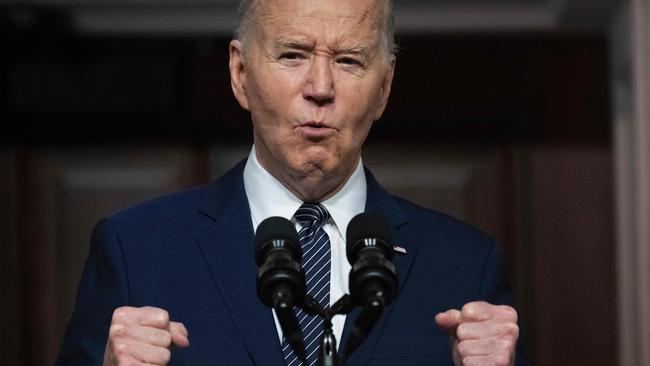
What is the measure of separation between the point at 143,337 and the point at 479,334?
0.45m

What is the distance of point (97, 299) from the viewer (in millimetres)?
2076

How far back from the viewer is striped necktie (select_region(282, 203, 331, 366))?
2.04 metres

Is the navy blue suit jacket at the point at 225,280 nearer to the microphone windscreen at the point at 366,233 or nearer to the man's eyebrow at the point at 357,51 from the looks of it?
the man's eyebrow at the point at 357,51

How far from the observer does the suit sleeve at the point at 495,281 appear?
220cm

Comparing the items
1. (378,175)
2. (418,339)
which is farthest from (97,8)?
(418,339)

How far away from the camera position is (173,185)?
4230 millimetres

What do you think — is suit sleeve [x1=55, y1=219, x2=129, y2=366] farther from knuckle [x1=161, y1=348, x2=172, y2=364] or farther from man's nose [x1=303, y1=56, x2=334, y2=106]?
man's nose [x1=303, y1=56, x2=334, y2=106]

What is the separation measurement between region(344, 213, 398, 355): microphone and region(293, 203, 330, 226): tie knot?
48 cm

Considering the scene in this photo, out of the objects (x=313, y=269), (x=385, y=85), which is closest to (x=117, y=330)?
(x=313, y=269)

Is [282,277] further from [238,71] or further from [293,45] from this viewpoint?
[238,71]

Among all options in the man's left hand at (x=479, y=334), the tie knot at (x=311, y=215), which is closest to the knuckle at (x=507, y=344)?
the man's left hand at (x=479, y=334)

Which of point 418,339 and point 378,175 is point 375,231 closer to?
point 418,339

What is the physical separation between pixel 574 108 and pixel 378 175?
64 cm

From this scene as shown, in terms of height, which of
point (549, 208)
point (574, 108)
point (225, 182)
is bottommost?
point (549, 208)
